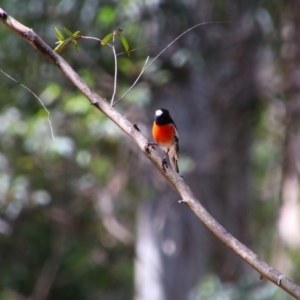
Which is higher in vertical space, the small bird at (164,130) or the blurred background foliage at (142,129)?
the blurred background foliage at (142,129)

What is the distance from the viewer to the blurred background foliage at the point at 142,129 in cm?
674

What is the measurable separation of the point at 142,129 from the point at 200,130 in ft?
4.48

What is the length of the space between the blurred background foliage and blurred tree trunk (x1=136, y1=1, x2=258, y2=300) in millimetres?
17

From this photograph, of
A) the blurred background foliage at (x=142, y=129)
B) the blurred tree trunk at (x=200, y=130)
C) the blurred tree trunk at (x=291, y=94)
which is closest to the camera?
the blurred background foliage at (x=142, y=129)

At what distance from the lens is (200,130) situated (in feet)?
25.3

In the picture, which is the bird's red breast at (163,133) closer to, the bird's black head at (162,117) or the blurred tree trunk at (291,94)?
the bird's black head at (162,117)

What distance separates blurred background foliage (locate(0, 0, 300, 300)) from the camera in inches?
265

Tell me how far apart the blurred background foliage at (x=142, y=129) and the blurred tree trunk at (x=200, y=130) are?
0.06ft

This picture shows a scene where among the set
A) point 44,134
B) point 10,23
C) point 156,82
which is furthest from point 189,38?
point 10,23

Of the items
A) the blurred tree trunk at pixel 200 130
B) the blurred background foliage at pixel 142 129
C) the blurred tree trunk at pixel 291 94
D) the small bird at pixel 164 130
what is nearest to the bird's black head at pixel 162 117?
the small bird at pixel 164 130

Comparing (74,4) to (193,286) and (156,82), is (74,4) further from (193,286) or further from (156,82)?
(193,286)

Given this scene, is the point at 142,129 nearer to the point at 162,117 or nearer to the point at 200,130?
the point at 200,130

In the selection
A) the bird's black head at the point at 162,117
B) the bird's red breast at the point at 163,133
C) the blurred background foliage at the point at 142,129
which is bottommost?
the bird's red breast at the point at 163,133

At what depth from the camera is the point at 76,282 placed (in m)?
8.95
